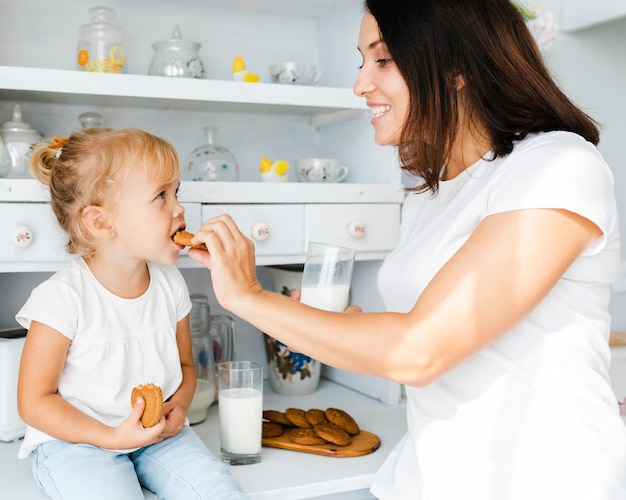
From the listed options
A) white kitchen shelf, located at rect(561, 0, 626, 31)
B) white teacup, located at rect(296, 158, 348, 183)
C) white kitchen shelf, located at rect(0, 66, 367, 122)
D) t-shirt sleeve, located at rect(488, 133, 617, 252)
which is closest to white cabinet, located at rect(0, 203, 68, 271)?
white kitchen shelf, located at rect(0, 66, 367, 122)

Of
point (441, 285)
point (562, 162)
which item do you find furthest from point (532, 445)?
point (562, 162)

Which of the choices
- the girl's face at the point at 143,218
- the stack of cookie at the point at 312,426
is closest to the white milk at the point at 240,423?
the stack of cookie at the point at 312,426

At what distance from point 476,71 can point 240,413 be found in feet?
2.42

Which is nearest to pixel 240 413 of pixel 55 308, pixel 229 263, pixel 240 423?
pixel 240 423

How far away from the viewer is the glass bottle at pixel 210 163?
1672mm

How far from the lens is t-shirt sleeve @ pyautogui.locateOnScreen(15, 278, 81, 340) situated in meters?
1.25

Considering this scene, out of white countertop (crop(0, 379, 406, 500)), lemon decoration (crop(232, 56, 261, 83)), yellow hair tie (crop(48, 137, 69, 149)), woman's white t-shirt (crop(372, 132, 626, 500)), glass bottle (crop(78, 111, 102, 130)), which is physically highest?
lemon decoration (crop(232, 56, 261, 83))

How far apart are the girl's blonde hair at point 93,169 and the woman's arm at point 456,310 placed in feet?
1.59

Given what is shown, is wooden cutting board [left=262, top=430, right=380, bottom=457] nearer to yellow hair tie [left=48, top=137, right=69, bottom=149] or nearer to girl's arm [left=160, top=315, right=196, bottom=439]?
girl's arm [left=160, top=315, right=196, bottom=439]

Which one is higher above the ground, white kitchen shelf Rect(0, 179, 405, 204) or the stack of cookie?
white kitchen shelf Rect(0, 179, 405, 204)

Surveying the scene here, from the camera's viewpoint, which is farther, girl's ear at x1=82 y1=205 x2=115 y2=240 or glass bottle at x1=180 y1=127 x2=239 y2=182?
glass bottle at x1=180 y1=127 x2=239 y2=182

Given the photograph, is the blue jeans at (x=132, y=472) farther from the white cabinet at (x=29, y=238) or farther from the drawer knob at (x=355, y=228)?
the drawer knob at (x=355, y=228)

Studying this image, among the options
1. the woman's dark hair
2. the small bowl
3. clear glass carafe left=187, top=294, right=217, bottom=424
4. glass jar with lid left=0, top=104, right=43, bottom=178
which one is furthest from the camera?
the small bowl

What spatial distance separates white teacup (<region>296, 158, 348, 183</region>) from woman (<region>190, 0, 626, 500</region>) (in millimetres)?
618
